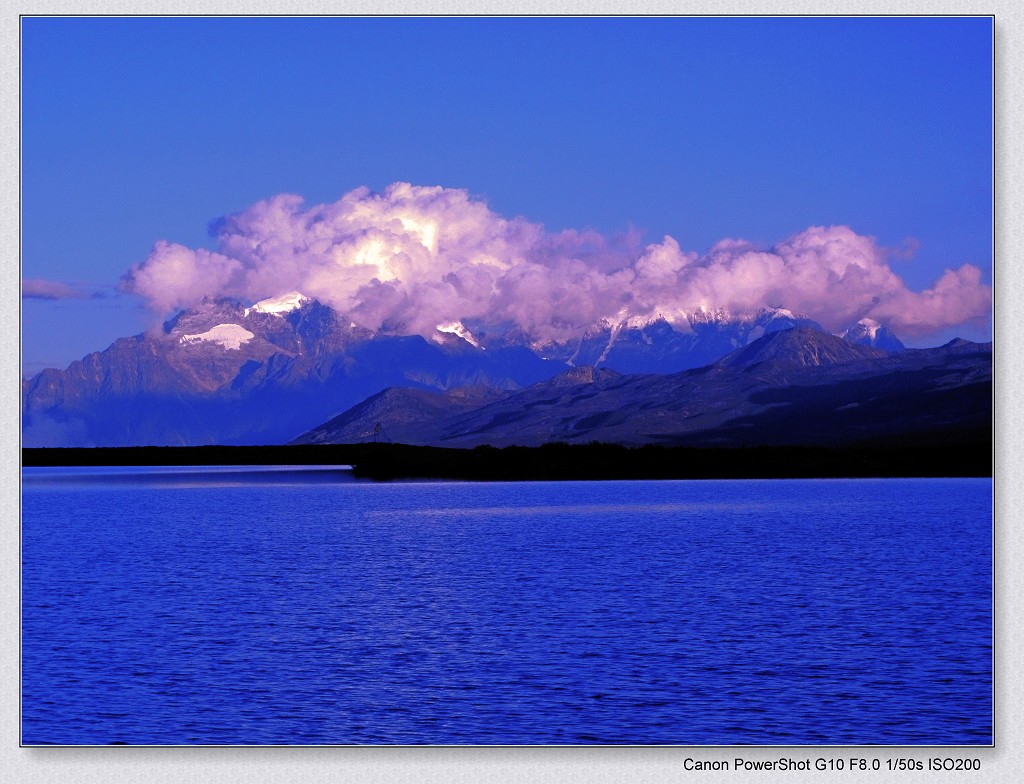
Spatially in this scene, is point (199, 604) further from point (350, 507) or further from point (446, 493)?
point (446, 493)

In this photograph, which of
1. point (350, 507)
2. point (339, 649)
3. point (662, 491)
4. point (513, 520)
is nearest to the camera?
point (339, 649)

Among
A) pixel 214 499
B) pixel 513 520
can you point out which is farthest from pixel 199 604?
pixel 214 499

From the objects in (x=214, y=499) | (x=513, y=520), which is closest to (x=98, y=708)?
(x=513, y=520)

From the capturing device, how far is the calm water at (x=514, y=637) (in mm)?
31734

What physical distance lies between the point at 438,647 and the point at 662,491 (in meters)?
127

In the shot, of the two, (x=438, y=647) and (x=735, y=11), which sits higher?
(x=735, y=11)

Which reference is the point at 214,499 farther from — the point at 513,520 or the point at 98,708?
the point at 98,708

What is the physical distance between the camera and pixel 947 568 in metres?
62.4

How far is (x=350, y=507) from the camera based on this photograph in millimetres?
133125

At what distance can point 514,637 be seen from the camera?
43250mm

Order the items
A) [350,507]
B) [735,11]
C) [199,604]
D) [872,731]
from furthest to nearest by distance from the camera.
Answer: [350,507] < [199,604] < [735,11] < [872,731]

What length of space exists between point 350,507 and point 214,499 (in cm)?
2797

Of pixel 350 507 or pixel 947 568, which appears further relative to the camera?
pixel 350 507

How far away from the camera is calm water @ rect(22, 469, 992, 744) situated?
104ft
